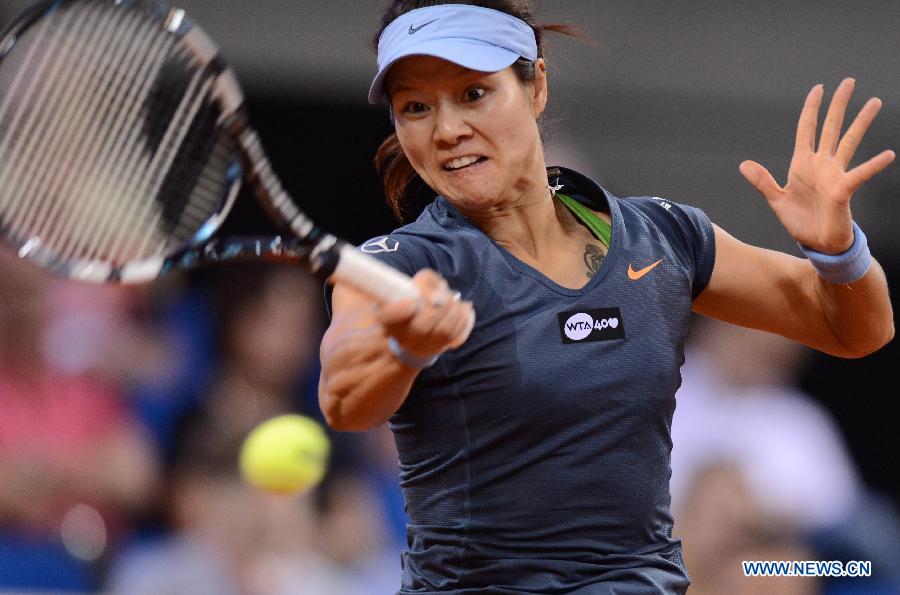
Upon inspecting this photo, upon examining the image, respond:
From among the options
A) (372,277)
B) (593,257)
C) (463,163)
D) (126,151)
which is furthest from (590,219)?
(126,151)

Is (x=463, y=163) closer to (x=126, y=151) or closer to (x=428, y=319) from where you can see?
(x=428, y=319)

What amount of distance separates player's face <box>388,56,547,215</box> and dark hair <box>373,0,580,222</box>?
0.12 m

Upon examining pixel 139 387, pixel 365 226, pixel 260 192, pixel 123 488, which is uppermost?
pixel 260 192

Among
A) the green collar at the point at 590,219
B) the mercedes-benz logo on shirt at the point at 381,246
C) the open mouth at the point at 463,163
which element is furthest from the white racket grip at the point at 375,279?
the green collar at the point at 590,219

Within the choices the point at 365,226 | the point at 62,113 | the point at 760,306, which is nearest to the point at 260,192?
the point at 62,113

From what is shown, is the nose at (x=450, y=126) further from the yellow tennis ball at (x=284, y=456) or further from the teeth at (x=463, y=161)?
the yellow tennis ball at (x=284, y=456)

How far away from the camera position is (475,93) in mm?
2285

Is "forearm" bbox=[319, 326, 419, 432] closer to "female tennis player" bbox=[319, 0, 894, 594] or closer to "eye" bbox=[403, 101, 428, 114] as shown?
"female tennis player" bbox=[319, 0, 894, 594]

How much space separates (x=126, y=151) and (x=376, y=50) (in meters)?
0.52

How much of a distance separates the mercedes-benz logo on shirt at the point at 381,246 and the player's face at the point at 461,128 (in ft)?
0.54

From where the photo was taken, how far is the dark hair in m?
2.35

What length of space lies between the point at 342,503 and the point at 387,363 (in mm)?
2904

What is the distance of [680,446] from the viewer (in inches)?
188

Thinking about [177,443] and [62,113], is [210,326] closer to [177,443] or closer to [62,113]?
[177,443]
